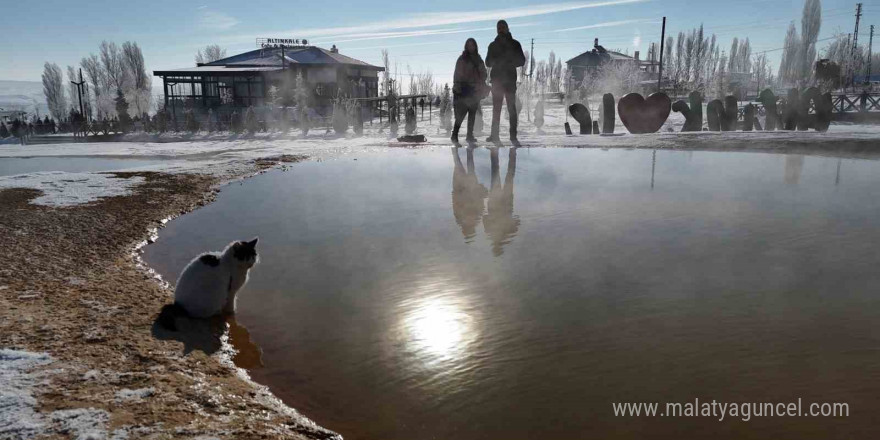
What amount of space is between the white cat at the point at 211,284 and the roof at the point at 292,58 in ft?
109

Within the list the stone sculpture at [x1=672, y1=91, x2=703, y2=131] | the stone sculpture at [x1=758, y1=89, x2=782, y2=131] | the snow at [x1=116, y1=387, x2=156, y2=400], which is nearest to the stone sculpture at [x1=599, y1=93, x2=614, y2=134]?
the stone sculpture at [x1=672, y1=91, x2=703, y2=131]

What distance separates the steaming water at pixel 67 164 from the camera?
33.9 feet

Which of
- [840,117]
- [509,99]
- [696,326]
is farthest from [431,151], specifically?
[840,117]

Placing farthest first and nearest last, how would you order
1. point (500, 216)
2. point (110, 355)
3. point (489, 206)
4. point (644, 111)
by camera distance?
point (644, 111), point (489, 206), point (500, 216), point (110, 355)

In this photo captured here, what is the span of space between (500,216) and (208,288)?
289 cm

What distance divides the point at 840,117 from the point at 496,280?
27.5m

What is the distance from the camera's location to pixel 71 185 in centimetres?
724

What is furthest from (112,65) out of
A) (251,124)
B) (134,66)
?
(251,124)

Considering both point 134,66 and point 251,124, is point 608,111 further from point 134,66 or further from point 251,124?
point 134,66

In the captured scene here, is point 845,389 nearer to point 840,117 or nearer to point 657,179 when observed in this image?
point 657,179

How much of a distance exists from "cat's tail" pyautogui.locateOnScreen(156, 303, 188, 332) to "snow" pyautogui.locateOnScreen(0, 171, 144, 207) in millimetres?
3732

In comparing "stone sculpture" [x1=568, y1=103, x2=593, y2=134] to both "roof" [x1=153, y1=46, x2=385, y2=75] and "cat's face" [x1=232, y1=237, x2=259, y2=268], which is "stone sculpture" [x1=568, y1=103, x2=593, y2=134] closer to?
"cat's face" [x1=232, y1=237, x2=259, y2=268]

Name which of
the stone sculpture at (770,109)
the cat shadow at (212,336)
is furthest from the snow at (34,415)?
the stone sculpture at (770,109)

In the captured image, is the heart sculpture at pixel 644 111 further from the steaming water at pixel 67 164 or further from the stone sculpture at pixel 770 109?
the steaming water at pixel 67 164
